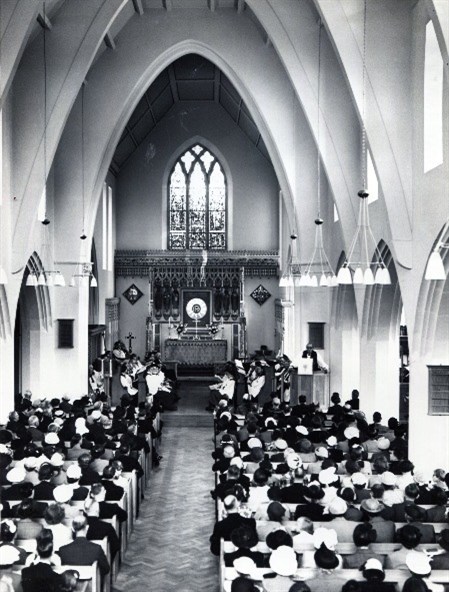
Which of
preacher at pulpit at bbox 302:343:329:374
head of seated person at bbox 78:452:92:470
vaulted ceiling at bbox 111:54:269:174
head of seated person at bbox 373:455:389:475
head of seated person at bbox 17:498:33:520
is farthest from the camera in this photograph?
vaulted ceiling at bbox 111:54:269:174

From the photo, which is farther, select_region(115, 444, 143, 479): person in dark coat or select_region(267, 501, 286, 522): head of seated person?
select_region(115, 444, 143, 479): person in dark coat

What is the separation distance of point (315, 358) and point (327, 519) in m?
11.6

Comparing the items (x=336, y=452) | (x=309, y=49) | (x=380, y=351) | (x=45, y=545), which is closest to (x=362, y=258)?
(x=380, y=351)

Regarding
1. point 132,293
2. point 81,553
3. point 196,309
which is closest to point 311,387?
point 196,309

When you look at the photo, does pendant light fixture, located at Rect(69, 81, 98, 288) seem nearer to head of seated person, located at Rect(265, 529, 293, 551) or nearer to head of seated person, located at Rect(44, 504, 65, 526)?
head of seated person, located at Rect(44, 504, 65, 526)

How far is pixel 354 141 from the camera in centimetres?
1786

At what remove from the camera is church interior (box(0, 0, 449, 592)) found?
13312mm

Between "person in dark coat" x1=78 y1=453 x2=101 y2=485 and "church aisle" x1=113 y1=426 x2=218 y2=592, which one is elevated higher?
"person in dark coat" x1=78 y1=453 x2=101 y2=485

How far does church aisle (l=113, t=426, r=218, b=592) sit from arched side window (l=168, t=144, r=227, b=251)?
567 inches

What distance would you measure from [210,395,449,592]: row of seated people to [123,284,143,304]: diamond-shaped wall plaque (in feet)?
58.3

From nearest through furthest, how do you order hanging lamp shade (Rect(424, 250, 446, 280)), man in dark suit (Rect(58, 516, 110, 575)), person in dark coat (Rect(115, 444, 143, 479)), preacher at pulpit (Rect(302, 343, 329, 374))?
man in dark suit (Rect(58, 516, 110, 575)), hanging lamp shade (Rect(424, 250, 446, 280)), person in dark coat (Rect(115, 444, 143, 479)), preacher at pulpit (Rect(302, 343, 329, 374))

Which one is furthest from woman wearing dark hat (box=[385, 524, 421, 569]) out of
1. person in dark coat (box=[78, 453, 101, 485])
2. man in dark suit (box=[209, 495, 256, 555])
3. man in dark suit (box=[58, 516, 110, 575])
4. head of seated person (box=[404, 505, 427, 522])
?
person in dark coat (box=[78, 453, 101, 485])

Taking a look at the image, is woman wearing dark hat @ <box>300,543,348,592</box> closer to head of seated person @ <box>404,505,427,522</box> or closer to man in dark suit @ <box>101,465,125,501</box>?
head of seated person @ <box>404,505,427,522</box>

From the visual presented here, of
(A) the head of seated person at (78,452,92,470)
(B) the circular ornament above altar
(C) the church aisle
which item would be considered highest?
(B) the circular ornament above altar
